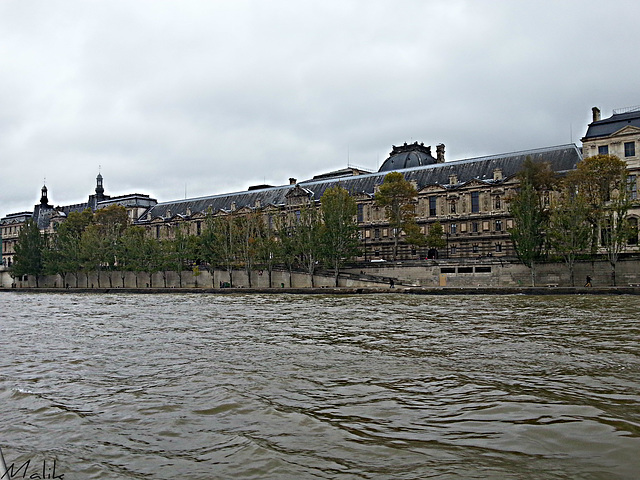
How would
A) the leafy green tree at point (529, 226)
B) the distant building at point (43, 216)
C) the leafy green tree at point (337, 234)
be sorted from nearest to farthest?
the leafy green tree at point (529, 226) → the leafy green tree at point (337, 234) → the distant building at point (43, 216)

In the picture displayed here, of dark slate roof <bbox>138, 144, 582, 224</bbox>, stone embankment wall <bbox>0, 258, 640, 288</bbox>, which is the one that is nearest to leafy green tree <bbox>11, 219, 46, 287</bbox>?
dark slate roof <bbox>138, 144, 582, 224</bbox>

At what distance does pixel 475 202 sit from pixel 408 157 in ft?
72.2

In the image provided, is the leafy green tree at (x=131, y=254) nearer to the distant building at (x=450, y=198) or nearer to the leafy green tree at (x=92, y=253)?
the leafy green tree at (x=92, y=253)

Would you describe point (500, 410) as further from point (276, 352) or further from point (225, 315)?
point (225, 315)

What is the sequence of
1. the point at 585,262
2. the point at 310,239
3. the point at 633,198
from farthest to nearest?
the point at 310,239
the point at 633,198
the point at 585,262

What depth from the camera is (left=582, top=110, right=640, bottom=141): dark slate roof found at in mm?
66250

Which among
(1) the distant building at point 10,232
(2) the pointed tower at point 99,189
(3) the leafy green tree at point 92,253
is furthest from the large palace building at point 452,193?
(1) the distant building at point 10,232

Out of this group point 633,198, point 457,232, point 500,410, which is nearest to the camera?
point 500,410

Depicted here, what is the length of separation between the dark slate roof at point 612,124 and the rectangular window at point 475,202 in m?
16.4

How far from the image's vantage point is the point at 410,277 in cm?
6744

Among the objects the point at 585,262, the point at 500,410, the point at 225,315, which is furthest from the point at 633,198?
the point at 500,410

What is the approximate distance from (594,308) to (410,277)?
34139 mm

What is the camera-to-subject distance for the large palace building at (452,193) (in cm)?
6719

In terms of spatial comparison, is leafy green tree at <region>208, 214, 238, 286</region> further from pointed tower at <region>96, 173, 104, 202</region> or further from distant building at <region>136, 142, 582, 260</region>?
pointed tower at <region>96, 173, 104, 202</region>
